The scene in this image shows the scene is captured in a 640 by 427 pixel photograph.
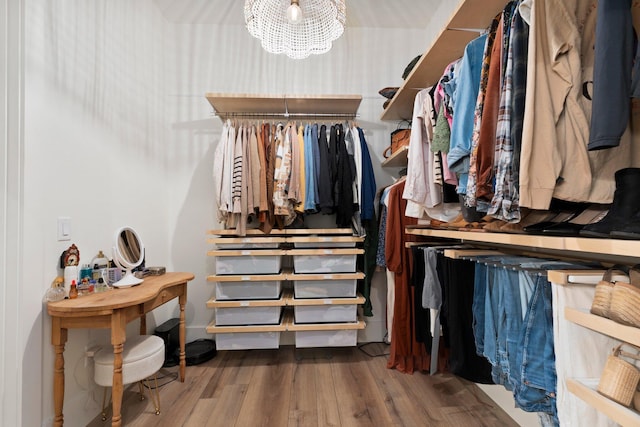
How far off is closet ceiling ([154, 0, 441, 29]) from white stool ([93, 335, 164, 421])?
2.56 meters

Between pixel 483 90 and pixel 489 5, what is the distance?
0.39 meters

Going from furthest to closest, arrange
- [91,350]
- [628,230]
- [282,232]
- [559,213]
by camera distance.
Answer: [282,232], [91,350], [559,213], [628,230]

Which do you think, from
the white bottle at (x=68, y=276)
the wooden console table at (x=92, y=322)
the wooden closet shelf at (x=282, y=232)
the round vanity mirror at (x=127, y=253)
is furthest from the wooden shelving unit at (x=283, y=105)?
the wooden console table at (x=92, y=322)

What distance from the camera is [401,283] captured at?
1.97 m

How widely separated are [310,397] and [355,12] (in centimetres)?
294

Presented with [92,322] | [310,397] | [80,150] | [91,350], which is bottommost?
[310,397]

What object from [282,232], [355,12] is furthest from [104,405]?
[355,12]

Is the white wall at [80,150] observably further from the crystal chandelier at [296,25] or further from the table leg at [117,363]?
the crystal chandelier at [296,25]

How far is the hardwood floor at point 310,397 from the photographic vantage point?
5.02ft

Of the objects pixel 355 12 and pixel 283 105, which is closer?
pixel 283 105

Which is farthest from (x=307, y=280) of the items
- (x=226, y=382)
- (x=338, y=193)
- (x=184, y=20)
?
(x=184, y=20)

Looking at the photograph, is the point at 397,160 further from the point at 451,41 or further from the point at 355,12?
the point at 355,12

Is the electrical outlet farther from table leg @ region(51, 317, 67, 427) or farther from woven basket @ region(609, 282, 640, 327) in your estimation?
woven basket @ region(609, 282, 640, 327)

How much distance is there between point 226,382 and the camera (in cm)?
191
